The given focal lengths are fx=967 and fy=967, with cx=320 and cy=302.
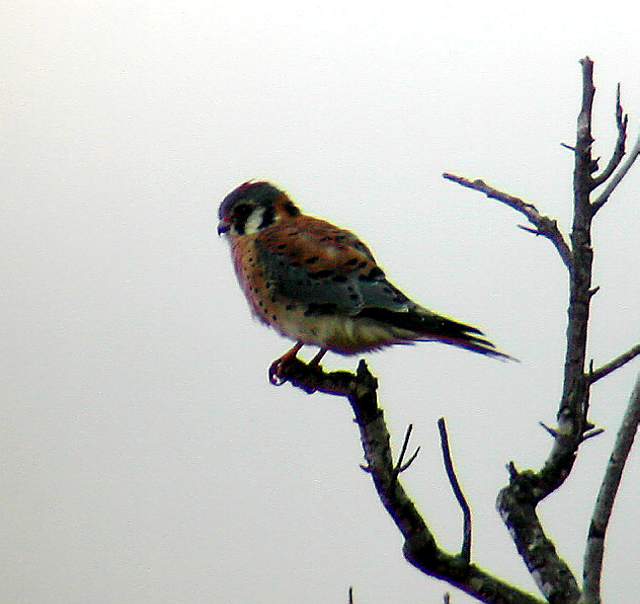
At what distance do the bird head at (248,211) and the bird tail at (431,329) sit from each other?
477mm

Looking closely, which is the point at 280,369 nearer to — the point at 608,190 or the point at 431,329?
the point at 431,329

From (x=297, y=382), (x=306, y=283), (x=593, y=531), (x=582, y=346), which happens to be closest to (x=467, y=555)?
(x=593, y=531)

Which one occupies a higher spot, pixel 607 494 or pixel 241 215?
pixel 241 215

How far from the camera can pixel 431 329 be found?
1674mm

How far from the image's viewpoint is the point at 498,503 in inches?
54.5

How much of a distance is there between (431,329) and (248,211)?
69 cm

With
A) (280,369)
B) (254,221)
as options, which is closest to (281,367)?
(280,369)

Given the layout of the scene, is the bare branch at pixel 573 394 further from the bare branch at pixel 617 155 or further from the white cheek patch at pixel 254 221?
the white cheek patch at pixel 254 221

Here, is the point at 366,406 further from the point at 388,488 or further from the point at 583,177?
the point at 583,177

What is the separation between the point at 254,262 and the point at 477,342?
0.63m

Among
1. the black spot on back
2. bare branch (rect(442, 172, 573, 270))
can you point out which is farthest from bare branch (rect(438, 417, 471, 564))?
the black spot on back

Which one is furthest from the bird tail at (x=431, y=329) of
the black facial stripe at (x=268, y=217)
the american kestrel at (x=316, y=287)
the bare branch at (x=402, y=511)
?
the black facial stripe at (x=268, y=217)

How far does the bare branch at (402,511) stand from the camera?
137cm

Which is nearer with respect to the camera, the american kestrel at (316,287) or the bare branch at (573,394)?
the bare branch at (573,394)
